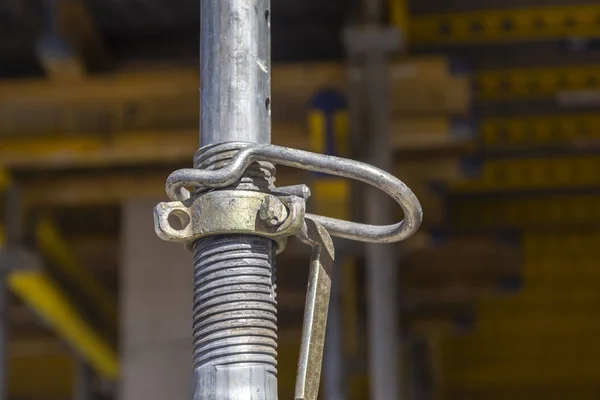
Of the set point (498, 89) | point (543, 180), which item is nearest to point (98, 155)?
point (498, 89)

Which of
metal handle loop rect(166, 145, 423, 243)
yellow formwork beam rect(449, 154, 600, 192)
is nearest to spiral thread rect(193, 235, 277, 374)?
metal handle loop rect(166, 145, 423, 243)

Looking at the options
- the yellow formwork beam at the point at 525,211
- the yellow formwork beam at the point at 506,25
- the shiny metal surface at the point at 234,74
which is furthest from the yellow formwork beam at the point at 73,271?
the shiny metal surface at the point at 234,74

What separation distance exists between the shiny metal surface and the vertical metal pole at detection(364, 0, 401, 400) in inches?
184

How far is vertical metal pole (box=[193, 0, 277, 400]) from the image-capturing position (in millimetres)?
2385

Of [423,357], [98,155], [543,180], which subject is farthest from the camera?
[423,357]

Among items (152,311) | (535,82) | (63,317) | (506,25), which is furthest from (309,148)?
(63,317)

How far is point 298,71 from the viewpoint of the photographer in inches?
288

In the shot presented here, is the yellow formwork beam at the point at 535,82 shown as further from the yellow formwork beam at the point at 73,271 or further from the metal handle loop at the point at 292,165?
the metal handle loop at the point at 292,165

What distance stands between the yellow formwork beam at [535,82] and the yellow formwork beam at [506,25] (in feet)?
1.62

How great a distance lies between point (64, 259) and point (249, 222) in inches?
280

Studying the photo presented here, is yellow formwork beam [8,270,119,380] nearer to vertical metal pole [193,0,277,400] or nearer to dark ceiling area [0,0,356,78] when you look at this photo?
dark ceiling area [0,0,356,78]

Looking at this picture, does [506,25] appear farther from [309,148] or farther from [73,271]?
[73,271]

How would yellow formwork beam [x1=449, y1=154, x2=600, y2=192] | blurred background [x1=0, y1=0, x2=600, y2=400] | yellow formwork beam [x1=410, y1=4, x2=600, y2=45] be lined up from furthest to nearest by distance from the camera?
yellow formwork beam [x1=449, y1=154, x2=600, y2=192] → yellow formwork beam [x1=410, y1=4, x2=600, y2=45] → blurred background [x1=0, y1=0, x2=600, y2=400]

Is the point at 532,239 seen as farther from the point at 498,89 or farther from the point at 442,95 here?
the point at 442,95
